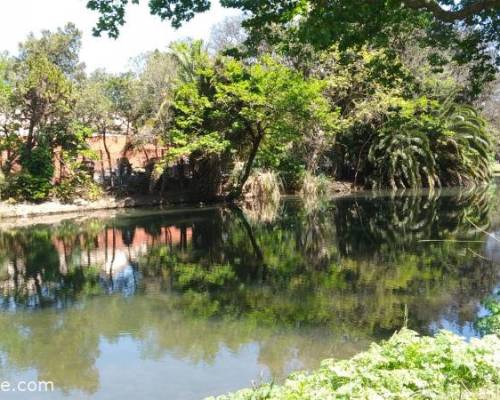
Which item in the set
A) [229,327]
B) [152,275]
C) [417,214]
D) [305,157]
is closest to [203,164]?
[305,157]

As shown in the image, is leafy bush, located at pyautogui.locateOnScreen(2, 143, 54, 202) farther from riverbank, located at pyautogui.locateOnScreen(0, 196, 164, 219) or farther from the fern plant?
the fern plant

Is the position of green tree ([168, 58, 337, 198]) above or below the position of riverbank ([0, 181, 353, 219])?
above

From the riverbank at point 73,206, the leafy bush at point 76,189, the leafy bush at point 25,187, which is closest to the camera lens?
the riverbank at point 73,206

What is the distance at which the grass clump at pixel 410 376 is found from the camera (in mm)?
4320

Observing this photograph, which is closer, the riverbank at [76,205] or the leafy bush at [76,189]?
the riverbank at [76,205]

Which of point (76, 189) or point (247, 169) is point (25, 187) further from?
point (247, 169)

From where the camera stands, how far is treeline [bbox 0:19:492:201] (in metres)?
25.1

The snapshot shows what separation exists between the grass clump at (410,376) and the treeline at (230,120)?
1689 centimetres

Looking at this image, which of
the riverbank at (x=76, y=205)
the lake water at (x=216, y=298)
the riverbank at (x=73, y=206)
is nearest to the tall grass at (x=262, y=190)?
the riverbank at (x=76, y=205)

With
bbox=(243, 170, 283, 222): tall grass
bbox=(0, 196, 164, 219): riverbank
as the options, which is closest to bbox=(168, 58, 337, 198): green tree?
bbox=(243, 170, 283, 222): tall grass

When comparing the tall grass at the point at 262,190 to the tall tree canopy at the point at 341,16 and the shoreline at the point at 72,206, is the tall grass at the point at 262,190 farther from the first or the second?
the tall tree canopy at the point at 341,16

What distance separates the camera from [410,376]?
4469 millimetres

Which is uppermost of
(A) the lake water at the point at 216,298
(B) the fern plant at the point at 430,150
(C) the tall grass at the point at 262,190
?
(B) the fern plant at the point at 430,150

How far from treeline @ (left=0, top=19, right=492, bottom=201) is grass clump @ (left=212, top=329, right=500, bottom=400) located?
55.4 ft
